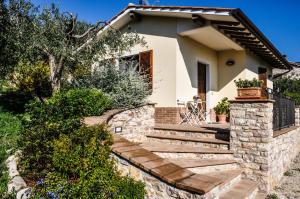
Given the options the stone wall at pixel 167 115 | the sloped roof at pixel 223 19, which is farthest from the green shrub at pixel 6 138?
the stone wall at pixel 167 115

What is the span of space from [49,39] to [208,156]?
484cm

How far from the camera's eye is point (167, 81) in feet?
27.2

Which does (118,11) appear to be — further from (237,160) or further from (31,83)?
(237,160)

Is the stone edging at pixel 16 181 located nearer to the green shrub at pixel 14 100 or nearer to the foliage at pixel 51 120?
the foliage at pixel 51 120

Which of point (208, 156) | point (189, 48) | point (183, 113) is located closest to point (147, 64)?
point (189, 48)

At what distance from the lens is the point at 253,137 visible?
529 cm

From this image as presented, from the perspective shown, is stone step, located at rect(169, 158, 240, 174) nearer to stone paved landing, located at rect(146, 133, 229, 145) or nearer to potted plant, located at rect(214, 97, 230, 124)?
stone paved landing, located at rect(146, 133, 229, 145)

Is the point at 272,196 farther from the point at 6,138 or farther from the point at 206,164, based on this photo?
the point at 6,138

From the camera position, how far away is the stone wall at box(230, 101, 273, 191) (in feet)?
16.9

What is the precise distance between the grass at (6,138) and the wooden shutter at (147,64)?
4.13m

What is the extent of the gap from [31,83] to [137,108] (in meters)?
3.40

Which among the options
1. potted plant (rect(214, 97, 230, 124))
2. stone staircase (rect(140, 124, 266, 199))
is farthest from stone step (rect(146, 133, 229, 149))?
potted plant (rect(214, 97, 230, 124))

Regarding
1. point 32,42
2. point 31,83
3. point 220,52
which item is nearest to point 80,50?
point 32,42

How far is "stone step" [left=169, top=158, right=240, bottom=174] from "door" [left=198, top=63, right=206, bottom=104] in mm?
4655
